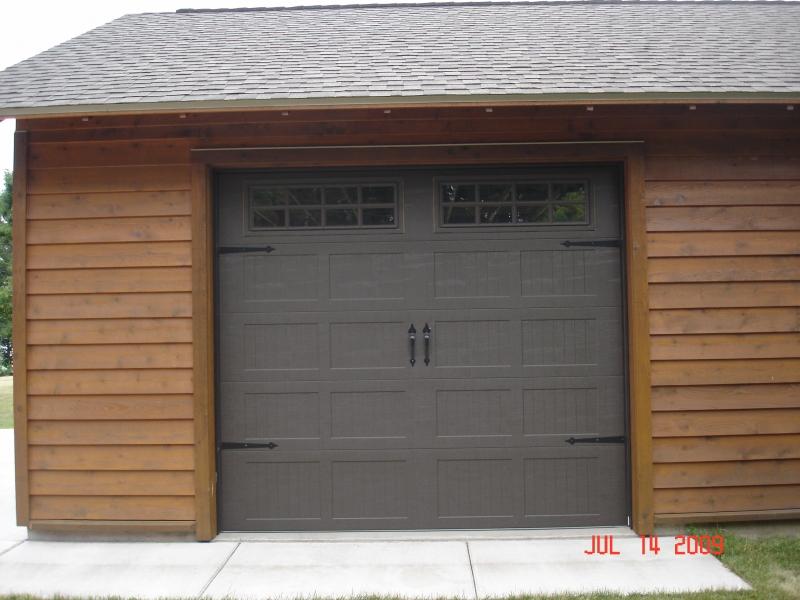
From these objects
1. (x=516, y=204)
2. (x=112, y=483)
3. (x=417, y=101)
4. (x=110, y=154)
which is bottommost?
(x=112, y=483)

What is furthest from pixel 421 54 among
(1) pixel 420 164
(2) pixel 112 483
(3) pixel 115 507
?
(3) pixel 115 507

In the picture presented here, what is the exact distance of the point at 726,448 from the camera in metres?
3.88

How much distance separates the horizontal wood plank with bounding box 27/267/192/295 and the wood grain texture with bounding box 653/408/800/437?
9.86 feet

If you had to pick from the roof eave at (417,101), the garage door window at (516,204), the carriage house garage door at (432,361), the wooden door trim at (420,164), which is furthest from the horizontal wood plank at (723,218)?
the roof eave at (417,101)

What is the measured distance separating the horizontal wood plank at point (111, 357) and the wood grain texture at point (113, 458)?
19.5 inches

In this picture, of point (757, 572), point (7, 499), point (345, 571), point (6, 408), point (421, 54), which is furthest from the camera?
point (6, 408)

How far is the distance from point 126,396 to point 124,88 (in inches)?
72.5

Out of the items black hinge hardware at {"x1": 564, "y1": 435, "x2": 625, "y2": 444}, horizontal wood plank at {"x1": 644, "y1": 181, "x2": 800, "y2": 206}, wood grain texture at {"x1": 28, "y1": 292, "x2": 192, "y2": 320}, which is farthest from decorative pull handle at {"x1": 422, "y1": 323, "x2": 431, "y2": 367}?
horizontal wood plank at {"x1": 644, "y1": 181, "x2": 800, "y2": 206}

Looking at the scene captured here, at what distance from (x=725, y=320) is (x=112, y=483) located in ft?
12.6

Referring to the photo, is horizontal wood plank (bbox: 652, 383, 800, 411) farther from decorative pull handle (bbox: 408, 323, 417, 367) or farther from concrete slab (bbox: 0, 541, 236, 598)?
concrete slab (bbox: 0, 541, 236, 598)

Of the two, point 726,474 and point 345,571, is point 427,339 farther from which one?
point 726,474

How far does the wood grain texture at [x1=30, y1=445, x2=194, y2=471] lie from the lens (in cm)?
390

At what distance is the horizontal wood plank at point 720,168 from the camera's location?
3918mm

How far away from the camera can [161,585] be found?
3.33 meters
